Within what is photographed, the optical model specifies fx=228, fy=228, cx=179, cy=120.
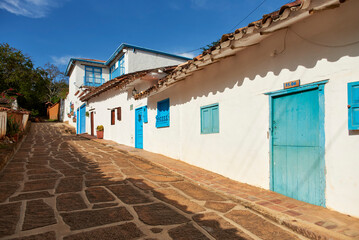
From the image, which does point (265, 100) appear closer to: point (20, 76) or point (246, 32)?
point (246, 32)

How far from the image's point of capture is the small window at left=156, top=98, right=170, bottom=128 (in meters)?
8.55

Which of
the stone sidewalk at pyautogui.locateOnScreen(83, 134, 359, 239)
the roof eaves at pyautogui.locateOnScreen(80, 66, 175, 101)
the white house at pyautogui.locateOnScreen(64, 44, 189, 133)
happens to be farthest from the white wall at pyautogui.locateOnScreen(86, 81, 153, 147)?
the stone sidewalk at pyautogui.locateOnScreen(83, 134, 359, 239)

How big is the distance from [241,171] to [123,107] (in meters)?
9.01

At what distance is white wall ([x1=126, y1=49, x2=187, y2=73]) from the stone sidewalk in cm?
1473

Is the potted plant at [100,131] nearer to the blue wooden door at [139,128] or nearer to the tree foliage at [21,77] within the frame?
the blue wooden door at [139,128]

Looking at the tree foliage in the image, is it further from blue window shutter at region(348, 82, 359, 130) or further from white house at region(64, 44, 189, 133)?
blue window shutter at region(348, 82, 359, 130)

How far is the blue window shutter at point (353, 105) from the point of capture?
123 inches

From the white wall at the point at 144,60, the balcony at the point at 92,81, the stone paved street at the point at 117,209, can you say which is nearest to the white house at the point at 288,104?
the stone paved street at the point at 117,209

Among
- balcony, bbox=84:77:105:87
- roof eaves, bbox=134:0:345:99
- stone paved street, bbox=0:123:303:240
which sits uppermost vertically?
balcony, bbox=84:77:105:87

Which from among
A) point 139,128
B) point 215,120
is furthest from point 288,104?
point 139,128

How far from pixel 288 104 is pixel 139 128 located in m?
7.97

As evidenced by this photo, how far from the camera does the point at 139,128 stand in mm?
11055

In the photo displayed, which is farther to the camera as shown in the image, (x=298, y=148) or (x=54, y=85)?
(x=54, y=85)

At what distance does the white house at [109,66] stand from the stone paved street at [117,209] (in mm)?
14029
